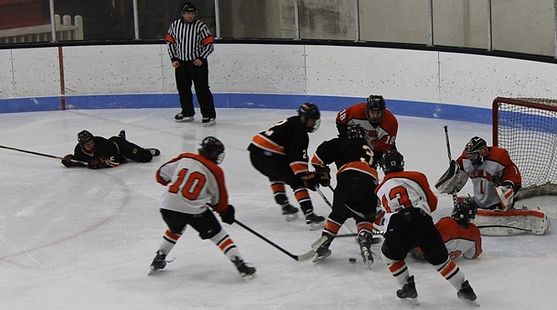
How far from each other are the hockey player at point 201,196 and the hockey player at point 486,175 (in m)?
1.34

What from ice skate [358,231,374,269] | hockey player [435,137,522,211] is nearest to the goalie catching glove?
hockey player [435,137,522,211]

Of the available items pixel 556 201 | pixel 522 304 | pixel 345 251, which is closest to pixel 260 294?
pixel 345 251

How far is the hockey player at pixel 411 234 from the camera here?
16.4 ft

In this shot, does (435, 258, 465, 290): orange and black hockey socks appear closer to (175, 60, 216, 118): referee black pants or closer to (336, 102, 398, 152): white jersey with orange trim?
(336, 102, 398, 152): white jersey with orange trim

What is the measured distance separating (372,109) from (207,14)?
456 cm

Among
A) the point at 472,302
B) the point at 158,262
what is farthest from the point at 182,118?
the point at 472,302

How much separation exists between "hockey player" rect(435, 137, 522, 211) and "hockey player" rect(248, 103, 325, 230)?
722 millimetres

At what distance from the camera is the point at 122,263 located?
5938 millimetres

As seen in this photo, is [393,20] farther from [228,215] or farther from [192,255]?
[228,215]

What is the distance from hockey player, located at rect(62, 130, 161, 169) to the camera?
809cm

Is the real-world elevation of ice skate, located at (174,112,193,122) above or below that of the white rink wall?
below

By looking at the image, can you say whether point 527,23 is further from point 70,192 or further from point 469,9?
point 70,192

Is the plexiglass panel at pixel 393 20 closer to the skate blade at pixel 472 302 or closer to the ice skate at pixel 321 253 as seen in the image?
the ice skate at pixel 321 253

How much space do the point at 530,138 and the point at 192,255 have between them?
2512 mm
